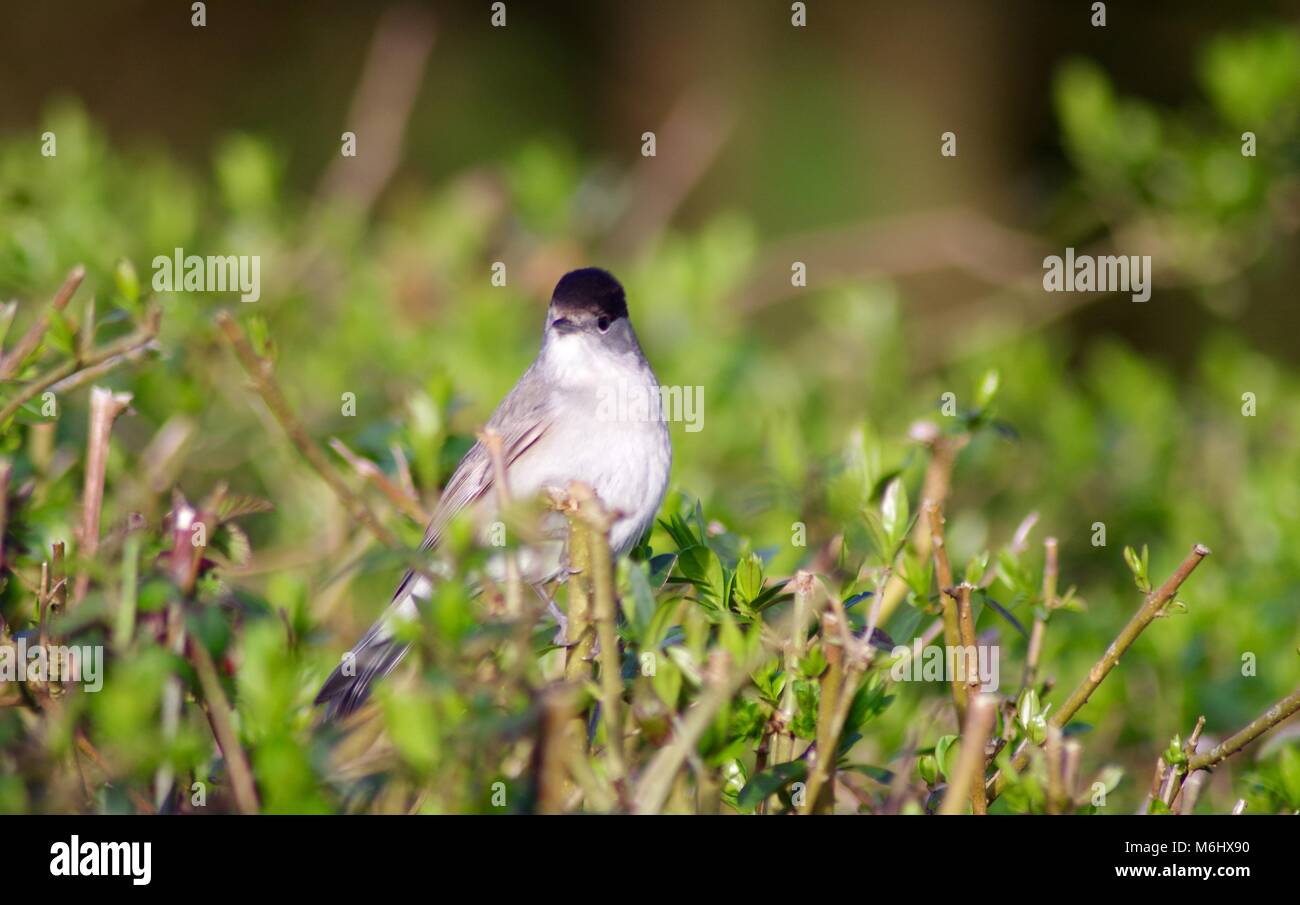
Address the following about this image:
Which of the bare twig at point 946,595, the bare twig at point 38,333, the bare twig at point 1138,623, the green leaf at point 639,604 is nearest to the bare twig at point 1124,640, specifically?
the bare twig at point 1138,623

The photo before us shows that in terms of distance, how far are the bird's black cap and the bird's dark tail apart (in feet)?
3.22

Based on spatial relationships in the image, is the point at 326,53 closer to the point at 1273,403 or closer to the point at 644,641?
the point at 1273,403

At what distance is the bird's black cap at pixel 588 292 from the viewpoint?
312 cm

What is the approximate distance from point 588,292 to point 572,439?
37cm

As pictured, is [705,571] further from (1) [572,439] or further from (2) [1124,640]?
(1) [572,439]

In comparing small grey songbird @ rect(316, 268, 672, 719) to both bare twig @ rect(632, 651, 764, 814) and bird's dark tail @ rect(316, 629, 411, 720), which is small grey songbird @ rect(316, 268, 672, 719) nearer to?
bird's dark tail @ rect(316, 629, 411, 720)

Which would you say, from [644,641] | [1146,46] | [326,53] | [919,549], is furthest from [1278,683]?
[326,53]

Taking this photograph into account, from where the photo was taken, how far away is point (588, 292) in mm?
3137

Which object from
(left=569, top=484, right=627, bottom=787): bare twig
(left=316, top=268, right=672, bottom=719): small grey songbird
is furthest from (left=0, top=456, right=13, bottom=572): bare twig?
(left=569, top=484, right=627, bottom=787): bare twig

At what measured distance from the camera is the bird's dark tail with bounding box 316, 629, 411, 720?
245cm

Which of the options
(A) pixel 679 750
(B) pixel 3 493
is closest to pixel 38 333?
(B) pixel 3 493
